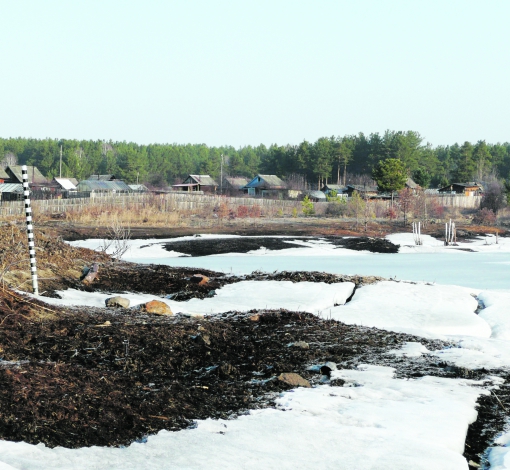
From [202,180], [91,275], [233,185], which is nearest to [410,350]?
[91,275]

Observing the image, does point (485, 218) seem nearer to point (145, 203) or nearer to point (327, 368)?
point (145, 203)

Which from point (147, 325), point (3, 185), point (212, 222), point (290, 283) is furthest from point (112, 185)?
point (147, 325)

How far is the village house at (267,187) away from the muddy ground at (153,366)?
69.0m

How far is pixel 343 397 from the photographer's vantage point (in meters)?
5.39

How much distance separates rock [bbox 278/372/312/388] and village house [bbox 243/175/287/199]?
7167cm

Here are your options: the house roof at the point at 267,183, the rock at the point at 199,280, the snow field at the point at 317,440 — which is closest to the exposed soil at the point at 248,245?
the rock at the point at 199,280

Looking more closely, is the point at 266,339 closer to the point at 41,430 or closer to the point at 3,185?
the point at 41,430

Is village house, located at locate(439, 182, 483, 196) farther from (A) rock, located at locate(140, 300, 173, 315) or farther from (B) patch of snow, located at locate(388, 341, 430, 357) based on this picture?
(B) patch of snow, located at locate(388, 341, 430, 357)

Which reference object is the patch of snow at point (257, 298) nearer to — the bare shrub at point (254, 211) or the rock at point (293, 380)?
the rock at point (293, 380)

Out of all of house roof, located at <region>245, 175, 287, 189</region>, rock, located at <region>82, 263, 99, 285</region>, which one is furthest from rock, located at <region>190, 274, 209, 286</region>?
house roof, located at <region>245, 175, 287, 189</region>

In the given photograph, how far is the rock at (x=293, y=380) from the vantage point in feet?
18.5

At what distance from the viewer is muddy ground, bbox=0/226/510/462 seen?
4391mm

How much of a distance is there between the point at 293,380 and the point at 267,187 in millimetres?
73734

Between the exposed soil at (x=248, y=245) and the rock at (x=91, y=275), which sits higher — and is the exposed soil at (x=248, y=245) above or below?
below
